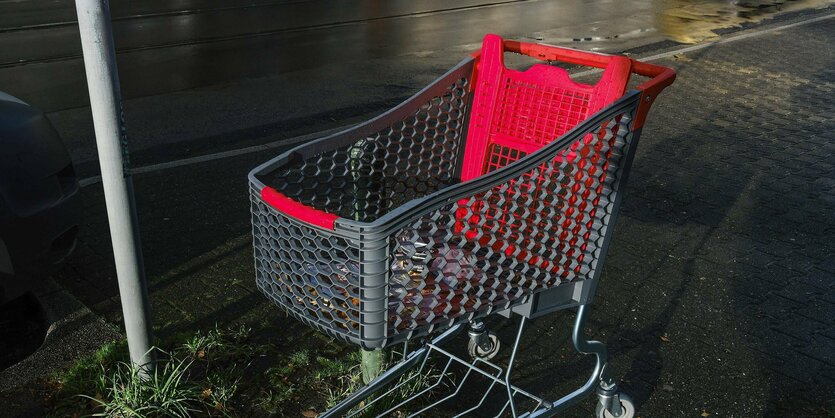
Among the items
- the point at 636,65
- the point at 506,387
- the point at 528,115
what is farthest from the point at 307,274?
the point at 636,65

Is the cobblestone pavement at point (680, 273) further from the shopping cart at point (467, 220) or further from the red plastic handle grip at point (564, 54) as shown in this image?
the red plastic handle grip at point (564, 54)

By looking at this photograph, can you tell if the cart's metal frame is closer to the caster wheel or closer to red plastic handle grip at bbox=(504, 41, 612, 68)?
the caster wheel

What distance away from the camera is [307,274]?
284 centimetres

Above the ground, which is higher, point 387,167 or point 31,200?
point 387,167

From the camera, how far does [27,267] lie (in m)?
4.15

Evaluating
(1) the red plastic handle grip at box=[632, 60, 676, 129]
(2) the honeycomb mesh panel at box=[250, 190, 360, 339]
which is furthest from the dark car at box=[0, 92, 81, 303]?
(1) the red plastic handle grip at box=[632, 60, 676, 129]

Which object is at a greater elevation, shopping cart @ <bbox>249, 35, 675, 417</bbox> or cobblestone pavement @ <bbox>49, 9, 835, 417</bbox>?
shopping cart @ <bbox>249, 35, 675, 417</bbox>

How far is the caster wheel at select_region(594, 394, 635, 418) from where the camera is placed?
368 cm

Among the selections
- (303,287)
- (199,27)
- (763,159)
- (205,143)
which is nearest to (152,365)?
(303,287)

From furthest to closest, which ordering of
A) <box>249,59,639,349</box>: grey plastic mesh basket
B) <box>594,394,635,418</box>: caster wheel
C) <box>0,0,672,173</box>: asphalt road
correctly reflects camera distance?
<box>0,0,672,173</box>: asphalt road
<box>594,394,635,418</box>: caster wheel
<box>249,59,639,349</box>: grey plastic mesh basket

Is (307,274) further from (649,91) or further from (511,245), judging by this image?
(649,91)

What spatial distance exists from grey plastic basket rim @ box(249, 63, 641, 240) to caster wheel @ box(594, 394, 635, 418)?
4.19ft

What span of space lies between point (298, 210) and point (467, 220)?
0.63 m

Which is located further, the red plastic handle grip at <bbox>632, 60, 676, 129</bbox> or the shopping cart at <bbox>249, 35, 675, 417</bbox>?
the red plastic handle grip at <bbox>632, 60, 676, 129</bbox>
